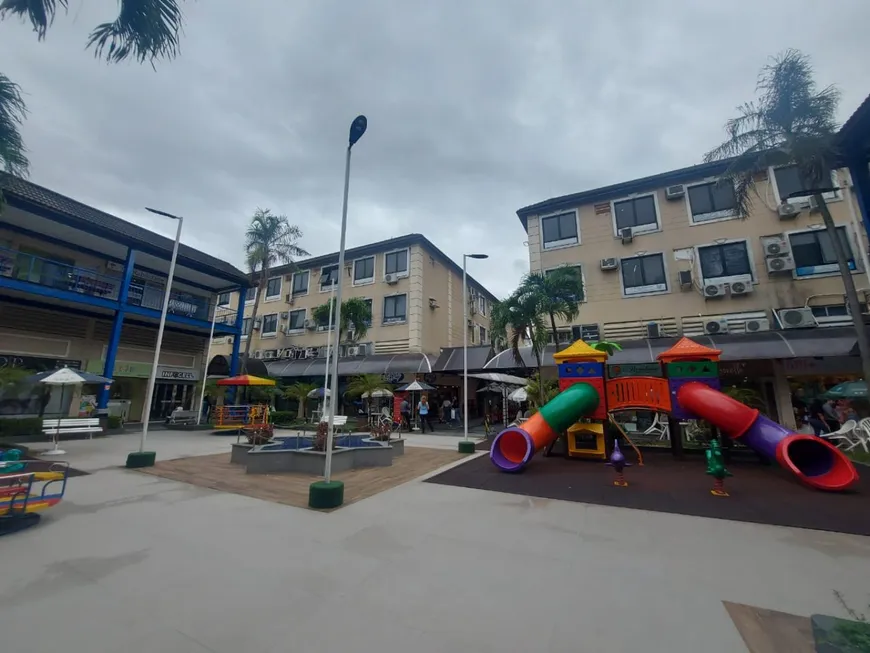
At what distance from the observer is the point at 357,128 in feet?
23.2

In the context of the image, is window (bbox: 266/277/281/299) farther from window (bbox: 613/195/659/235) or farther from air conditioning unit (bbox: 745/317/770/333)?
air conditioning unit (bbox: 745/317/770/333)

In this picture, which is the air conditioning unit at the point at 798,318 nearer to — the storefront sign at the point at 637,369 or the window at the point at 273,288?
the storefront sign at the point at 637,369

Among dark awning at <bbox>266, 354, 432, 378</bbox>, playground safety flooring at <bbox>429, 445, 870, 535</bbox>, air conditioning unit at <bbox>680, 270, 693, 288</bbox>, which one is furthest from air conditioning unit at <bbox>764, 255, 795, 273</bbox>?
dark awning at <bbox>266, 354, 432, 378</bbox>

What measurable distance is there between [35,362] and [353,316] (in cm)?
1500

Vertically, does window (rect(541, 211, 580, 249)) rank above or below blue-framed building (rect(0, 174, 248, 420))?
above

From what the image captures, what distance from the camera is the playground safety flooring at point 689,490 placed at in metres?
5.68

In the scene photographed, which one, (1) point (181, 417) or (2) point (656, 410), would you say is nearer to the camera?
(2) point (656, 410)

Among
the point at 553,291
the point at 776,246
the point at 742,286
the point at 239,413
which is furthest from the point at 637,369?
the point at 239,413

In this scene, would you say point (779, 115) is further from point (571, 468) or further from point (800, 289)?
point (571, 468)

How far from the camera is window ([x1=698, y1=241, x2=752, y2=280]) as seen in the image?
16719mm

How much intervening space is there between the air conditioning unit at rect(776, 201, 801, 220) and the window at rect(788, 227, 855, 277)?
2.66 ft

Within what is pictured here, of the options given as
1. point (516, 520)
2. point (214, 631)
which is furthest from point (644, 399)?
point (214, 631)

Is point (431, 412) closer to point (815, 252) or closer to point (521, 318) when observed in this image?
point (521, 318)

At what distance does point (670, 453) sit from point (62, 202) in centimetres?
2759
